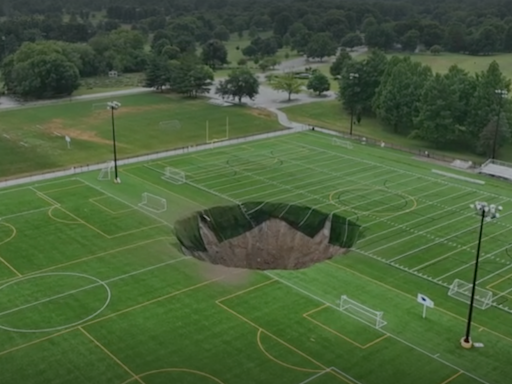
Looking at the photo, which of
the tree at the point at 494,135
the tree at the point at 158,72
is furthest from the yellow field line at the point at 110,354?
the tree at the point at 158,72

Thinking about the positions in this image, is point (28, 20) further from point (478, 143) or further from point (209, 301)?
point (209, 301)

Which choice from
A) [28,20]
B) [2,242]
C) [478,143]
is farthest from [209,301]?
[28,20]

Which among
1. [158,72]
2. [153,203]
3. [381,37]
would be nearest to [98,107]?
[158,72]

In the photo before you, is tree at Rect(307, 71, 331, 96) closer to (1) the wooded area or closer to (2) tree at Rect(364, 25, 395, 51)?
(1) the wooded area

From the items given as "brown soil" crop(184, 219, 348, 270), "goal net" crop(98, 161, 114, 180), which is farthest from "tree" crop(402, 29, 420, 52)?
"brown soil" crop(184, 219, 348, 270)

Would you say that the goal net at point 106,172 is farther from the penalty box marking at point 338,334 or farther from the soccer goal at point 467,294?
the soccer goal at point 467,294

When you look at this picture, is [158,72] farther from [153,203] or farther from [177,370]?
[177,370]
